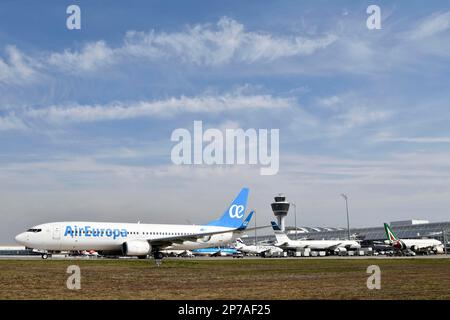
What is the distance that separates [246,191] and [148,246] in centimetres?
2341

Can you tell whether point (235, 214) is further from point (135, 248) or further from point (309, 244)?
point (309, 244)

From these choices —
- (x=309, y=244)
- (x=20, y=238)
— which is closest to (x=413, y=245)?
(x=309, y=244)

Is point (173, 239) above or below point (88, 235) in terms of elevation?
below

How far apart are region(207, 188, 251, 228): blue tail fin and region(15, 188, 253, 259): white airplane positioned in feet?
5.71

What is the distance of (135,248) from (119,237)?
3.90m

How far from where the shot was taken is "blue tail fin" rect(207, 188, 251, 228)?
77000mm

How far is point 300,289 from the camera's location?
19.5 meters

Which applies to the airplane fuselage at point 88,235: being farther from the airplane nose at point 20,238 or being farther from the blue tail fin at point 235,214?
the blue tail fin at point 235,214

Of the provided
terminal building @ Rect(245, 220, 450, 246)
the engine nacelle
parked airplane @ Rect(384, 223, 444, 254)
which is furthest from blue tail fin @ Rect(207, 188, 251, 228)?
terminal building @ Rect(245, 220, 450, 246)

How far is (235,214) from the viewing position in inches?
3073
